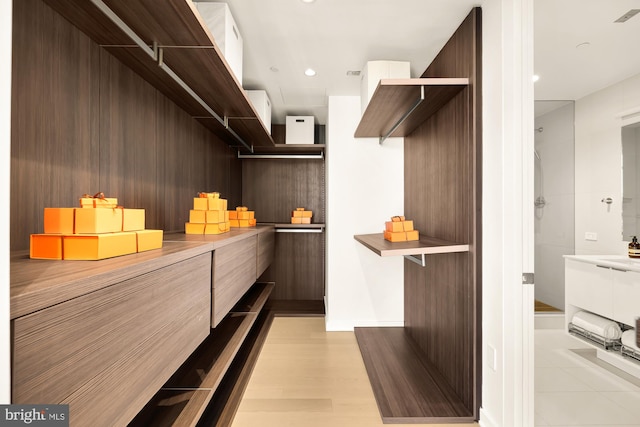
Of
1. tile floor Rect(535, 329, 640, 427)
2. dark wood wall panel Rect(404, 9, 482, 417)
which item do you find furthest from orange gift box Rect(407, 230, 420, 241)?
tile floor Rect(535, 329, 640, 427)

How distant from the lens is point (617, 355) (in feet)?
7.93

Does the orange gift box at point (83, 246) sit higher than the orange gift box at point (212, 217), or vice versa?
the orange gift box at point (212, 217)

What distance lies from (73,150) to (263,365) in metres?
1.89

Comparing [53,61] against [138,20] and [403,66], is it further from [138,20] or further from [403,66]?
[403,66]

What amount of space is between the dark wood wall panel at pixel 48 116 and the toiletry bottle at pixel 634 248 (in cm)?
357

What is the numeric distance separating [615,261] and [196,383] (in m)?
3.03

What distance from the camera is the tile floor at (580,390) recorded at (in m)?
1.82

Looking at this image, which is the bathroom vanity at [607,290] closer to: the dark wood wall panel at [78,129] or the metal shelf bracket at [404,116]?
the metal shelf bracket at [404,116]

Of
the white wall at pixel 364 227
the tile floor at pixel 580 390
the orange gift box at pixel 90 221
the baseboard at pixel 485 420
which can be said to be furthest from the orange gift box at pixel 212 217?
→ the tile floor at pixel 580 390

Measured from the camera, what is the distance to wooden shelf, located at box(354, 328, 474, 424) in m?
1.81

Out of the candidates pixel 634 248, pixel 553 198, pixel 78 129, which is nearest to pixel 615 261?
pixel 634 248

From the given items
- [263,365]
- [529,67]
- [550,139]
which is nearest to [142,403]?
[263,365]

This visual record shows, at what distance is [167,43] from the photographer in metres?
1.41

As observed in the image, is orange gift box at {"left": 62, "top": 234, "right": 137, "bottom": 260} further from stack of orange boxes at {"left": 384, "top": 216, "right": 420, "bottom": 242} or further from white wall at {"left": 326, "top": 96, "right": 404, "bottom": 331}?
white wall at {"left": 326, "top": 96, "right": 404, "bottom": 331}
